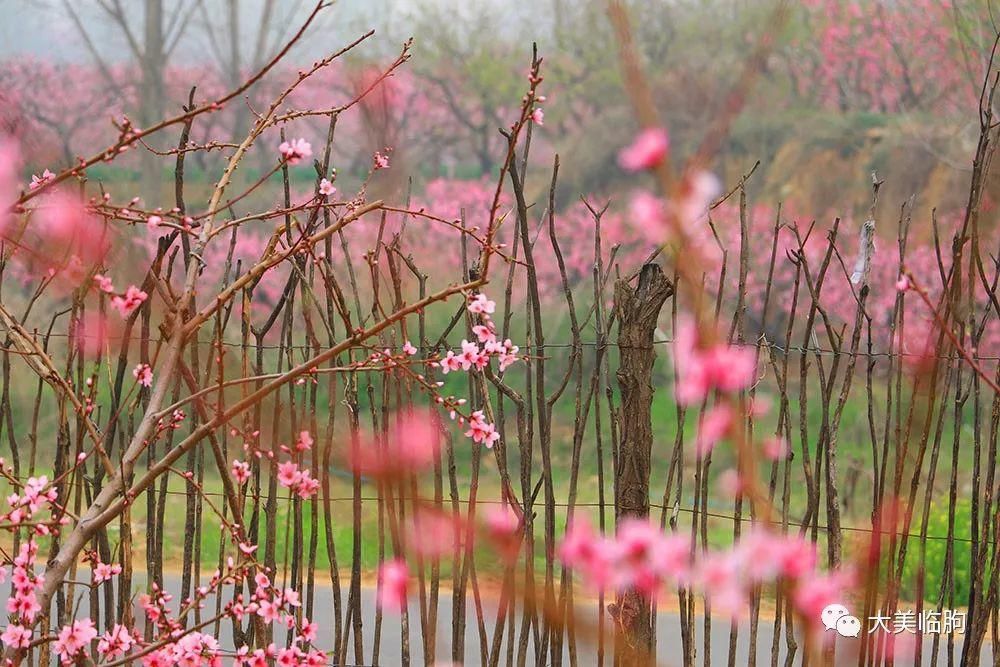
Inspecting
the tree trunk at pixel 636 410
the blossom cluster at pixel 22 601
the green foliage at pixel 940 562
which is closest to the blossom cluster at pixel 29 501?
the blossom cluster at pixel 22 601

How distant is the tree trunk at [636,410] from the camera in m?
1.81

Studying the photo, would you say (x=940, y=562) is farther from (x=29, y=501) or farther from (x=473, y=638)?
(x=29, y=501)

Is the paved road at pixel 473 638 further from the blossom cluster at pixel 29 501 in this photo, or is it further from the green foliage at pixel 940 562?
the blossom cluster at pixel 29 501

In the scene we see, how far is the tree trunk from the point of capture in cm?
181

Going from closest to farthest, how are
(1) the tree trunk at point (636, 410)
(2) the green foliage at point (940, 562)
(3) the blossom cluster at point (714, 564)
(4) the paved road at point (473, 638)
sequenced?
(3) the blossom cluster at point (714, 564)
(1) the tree trunk at point (636, 410)
(4) the paved road at point (473, 638)
(2) the green foliage at point (940, 562)

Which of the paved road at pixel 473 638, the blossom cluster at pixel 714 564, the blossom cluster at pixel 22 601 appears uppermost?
the blossom cluster at pixel 714 564

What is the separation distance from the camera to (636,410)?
1827 millimetres

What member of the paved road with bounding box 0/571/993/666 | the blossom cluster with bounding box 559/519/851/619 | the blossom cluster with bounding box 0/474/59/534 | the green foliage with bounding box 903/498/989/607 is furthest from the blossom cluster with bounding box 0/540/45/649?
the green foliage with bounding box 903/498/989/607

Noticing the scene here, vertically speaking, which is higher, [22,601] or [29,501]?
[29,501]

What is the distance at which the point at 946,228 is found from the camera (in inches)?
313

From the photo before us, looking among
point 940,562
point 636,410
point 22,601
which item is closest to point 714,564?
point 22,601

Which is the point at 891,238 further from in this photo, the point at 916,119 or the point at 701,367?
the point at 701,367

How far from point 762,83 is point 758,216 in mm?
1270

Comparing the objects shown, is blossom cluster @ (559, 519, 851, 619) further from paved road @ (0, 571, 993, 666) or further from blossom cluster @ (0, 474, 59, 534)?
paved road @ (0, 571, 993, 666)
